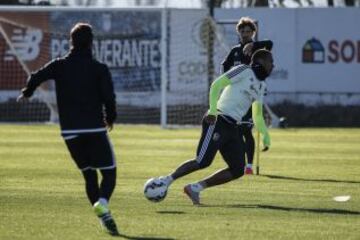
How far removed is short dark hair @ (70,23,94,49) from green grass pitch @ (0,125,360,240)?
1.83 meters

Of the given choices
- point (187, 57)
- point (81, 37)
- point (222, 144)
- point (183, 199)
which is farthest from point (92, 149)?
point (187, 57)

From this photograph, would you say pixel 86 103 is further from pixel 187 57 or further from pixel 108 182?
pixel 187 57

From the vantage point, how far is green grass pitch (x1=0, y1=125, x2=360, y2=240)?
1120cm

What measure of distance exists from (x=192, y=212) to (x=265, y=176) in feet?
17.5

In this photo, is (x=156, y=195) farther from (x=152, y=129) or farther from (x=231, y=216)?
(x=152, y=129)

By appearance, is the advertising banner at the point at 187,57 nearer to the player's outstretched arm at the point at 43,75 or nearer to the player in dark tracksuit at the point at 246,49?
the player in dark tracksuit at the point at 246,49

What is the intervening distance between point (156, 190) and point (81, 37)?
8.77 ft

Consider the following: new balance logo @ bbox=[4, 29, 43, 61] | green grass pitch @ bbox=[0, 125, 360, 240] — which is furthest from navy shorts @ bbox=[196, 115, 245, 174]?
new balance logo @ bbox=[4, 29, 43, 61]

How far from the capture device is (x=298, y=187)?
52.9 feet

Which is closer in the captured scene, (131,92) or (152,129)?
(152,129)

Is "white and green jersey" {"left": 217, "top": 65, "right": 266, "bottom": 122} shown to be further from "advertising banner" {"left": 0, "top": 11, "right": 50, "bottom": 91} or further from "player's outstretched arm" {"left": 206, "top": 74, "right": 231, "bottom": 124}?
"advertising banner" {"left": 0, "top": 11, "right": 50, "bottom": 91}

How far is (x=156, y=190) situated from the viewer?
43.0 feet

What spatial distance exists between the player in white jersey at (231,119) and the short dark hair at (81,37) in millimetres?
2340

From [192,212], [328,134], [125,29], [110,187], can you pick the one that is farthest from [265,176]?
[125,29]
